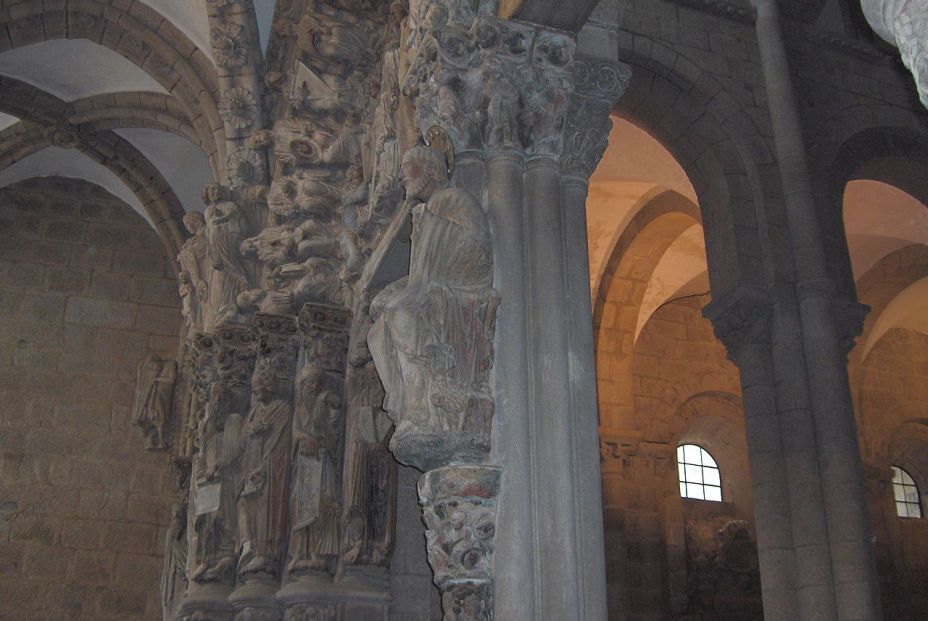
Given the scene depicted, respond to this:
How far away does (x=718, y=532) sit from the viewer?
45.6 feet

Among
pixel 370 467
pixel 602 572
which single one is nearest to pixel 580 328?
pixel 602 572

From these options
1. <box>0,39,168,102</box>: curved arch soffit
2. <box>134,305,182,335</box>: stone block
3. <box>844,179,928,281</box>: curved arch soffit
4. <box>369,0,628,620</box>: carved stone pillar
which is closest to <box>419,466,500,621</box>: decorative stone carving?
<box>369,0,628,620</box>: carved stone pillar

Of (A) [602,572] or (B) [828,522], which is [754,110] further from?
(A) [602,572]

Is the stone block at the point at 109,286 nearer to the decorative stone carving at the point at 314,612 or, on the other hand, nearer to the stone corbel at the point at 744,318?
the decorative stone carving at the point at 314,612

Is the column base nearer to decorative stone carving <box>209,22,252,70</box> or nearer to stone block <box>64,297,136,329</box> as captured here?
decorative stone carving <box>209,22,252,70</box>

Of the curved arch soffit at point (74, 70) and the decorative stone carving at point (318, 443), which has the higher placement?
the curved arch soffit at point (74, 70)

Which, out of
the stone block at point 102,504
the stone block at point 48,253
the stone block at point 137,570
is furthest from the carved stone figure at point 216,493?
the stone block at point 48,253

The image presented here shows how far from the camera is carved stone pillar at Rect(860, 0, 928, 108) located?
5.91ft

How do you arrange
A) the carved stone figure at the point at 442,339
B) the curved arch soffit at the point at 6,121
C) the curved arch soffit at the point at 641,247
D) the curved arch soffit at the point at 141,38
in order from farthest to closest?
the curved arch soffit at the point at 641,247 → the curved arch soffit at the point at 6,121 → the curved arch soffit at the point at 141,38 → the carved stone figure at the point at 442,339

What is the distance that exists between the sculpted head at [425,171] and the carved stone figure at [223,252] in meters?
3.51

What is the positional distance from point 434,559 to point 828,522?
4647 millimetres

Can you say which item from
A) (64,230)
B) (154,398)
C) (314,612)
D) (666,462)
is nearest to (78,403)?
(154,398)

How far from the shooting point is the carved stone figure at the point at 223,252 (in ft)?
24.6

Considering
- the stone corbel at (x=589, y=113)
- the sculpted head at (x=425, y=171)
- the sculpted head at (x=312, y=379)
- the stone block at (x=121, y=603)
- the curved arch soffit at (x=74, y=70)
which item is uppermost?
the curved arch soffit at (x=74, y=70)
